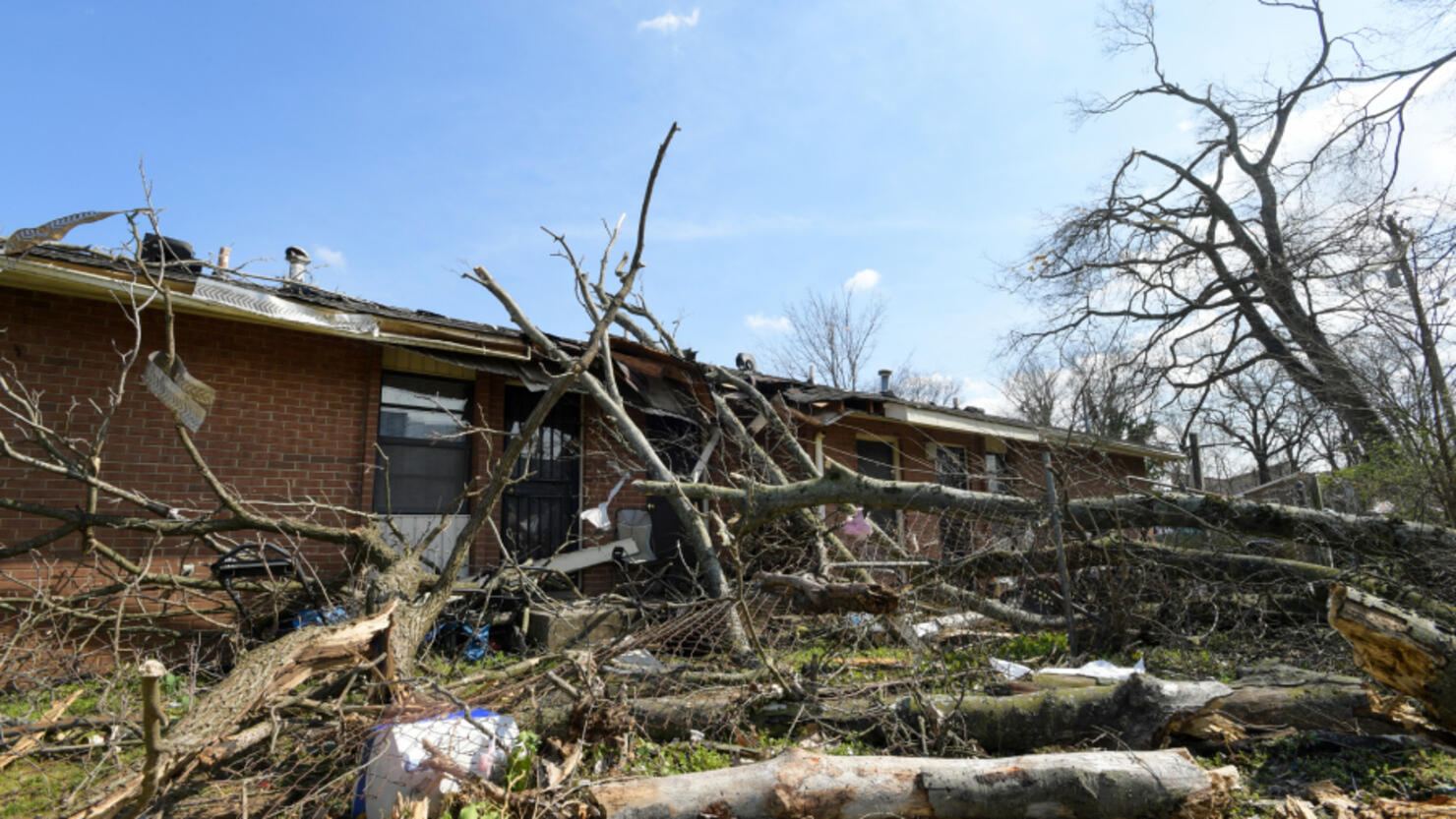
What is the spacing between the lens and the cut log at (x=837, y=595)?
3.94 metres

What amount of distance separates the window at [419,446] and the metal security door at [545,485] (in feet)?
1.89

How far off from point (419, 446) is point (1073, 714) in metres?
6.19

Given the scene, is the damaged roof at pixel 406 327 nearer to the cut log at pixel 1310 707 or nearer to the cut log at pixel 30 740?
the cut log at pixel 1310 707

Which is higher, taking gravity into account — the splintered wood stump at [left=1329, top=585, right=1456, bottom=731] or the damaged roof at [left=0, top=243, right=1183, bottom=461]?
the damaged roof at [left=0, top=243, right=1183, bottom=461]

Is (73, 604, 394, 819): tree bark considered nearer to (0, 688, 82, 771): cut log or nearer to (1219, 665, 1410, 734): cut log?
(0, 688, 82, 771): cut log

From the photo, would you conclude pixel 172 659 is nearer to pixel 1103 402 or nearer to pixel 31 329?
pixel 31 329

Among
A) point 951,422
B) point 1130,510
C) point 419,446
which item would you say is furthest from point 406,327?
point 951,422

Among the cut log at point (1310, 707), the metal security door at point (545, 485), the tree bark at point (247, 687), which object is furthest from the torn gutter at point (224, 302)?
the cut log at point (1310, 707)

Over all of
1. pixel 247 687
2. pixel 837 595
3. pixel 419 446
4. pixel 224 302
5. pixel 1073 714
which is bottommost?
pixel 1073 714

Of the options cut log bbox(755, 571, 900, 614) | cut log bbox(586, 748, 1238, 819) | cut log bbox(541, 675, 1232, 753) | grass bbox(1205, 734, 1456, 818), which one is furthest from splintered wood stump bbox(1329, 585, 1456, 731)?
cut log bbox(755, 571, 900, 614)

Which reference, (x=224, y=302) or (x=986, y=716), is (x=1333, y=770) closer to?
(x=986, y=716)

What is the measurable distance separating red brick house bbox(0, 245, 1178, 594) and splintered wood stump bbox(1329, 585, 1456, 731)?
2.09 meters

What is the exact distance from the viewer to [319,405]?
6.80 metres

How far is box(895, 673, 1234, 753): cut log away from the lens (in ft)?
12.0
